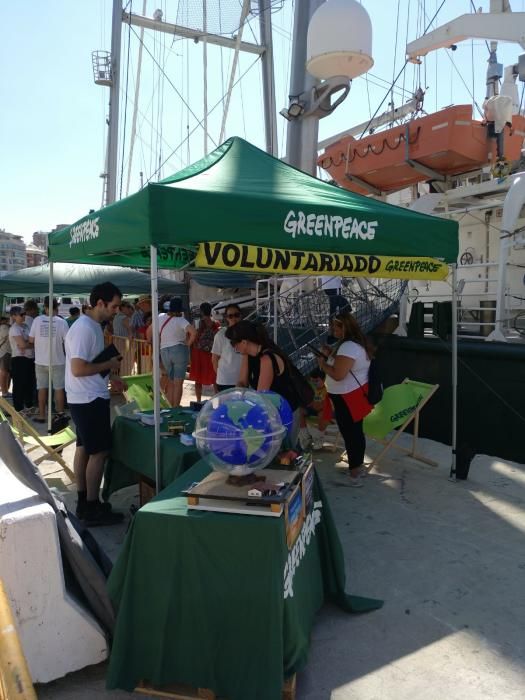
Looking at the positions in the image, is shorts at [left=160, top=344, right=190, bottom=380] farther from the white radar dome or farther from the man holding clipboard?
the white radar dome

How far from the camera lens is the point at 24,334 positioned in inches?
354

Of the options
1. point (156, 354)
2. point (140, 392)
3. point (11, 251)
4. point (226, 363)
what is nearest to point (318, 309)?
point (226, 363)

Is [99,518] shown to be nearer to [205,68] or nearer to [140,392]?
[140,392]

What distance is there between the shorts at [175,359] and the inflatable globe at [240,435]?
17.4ft

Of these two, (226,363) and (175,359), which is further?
(175,359)

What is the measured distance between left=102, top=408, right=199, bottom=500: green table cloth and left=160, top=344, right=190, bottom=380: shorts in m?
3.00

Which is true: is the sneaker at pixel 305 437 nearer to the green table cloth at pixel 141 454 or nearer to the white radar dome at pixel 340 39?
the green table cloth at pixel 141 454

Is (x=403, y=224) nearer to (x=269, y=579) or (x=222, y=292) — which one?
(x=269, y=579)

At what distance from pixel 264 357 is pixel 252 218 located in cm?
108

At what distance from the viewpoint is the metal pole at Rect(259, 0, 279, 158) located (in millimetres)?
15133

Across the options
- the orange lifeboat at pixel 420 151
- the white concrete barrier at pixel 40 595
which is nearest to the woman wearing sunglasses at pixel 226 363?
the white concrete barrier at pixel 40 595

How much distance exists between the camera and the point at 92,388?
409 cm

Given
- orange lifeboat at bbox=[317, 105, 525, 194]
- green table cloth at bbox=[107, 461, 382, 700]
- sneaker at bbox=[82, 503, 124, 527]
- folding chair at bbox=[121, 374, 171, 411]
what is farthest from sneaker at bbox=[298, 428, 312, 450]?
orange lifeboat at bbox=[317, 105, 525, 194]

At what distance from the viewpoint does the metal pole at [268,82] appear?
49.6 feet
